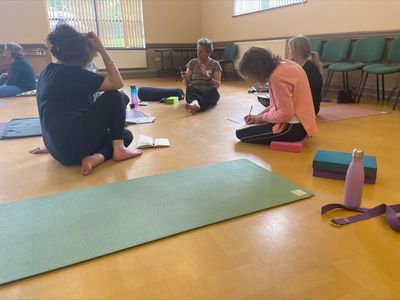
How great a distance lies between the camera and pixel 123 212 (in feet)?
4.68

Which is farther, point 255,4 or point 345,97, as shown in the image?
point 255,4

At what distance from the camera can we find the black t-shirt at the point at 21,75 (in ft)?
14.9

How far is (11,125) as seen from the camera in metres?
3.05

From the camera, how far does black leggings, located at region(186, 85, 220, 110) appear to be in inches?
147

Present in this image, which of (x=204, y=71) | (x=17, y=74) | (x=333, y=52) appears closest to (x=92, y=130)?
(x=204, y=71)

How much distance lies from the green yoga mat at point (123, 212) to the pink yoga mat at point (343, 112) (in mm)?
1772

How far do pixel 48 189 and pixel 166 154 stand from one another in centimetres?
79

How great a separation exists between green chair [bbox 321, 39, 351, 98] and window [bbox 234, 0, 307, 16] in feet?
3.33

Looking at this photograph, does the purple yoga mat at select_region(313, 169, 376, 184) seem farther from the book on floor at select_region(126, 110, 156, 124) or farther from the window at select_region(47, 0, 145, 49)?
the window at select_region(47, 0, 145, 49)

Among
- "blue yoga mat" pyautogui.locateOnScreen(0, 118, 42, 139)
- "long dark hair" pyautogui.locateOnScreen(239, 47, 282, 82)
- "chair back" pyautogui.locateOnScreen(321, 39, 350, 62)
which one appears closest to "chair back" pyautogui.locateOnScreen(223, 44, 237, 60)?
"chair back" pyautogui.locateOnScreen(321, 39, 350, 62)

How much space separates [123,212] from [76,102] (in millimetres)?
869

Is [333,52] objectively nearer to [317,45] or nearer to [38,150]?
[317,45]

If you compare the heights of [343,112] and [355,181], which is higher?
[355,181]

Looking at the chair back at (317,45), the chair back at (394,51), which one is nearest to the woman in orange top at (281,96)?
the chair back at (394,51)
